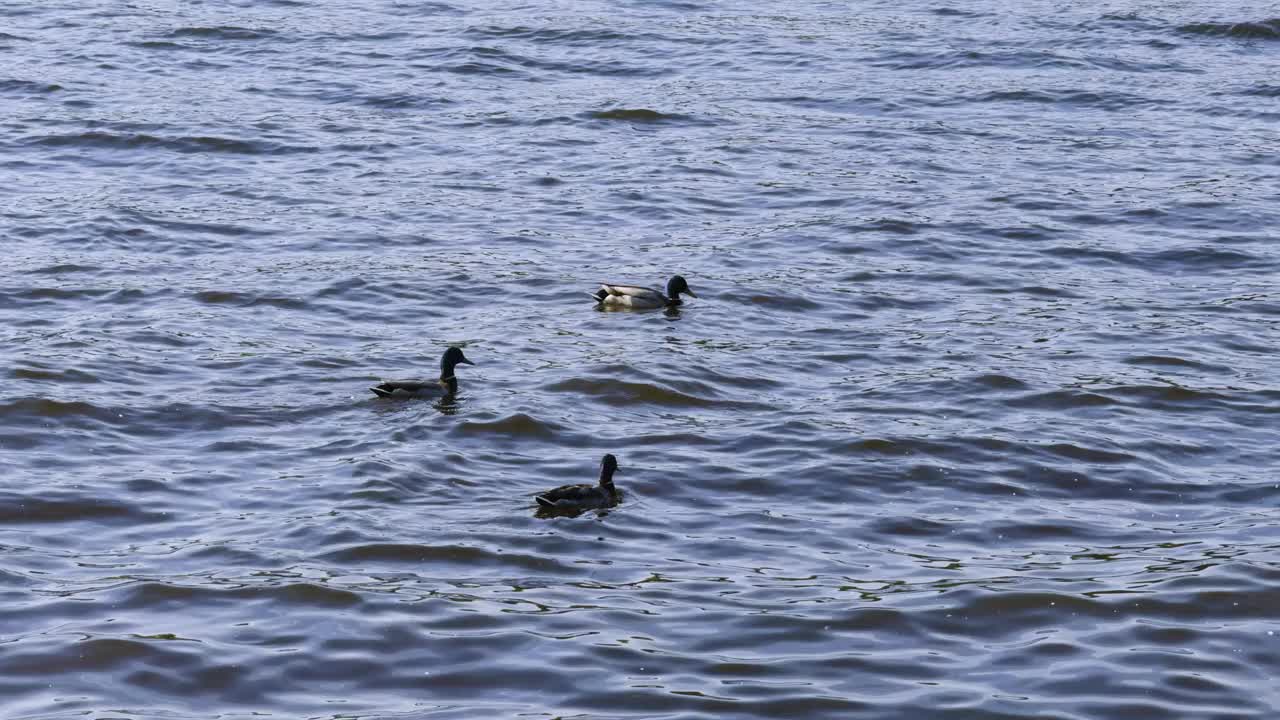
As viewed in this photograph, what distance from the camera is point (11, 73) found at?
28.0 m

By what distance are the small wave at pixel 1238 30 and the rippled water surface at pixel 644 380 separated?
87 cm

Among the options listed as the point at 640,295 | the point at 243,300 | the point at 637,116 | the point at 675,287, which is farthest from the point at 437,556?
the point at 637,116

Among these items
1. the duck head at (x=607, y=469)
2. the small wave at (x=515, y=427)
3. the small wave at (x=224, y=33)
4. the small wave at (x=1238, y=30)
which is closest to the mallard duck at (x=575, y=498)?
the duck head at (x=607, y=469)

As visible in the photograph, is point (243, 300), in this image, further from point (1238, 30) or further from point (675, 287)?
→ point (1238, 30)

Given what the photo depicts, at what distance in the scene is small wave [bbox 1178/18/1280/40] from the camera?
3142 cm

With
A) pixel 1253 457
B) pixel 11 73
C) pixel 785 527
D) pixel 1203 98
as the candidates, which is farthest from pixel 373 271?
pixel 1203 98

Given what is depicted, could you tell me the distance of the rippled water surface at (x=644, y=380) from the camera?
9953 millimetres

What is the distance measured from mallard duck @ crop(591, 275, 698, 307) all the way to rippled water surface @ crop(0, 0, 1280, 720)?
6.7 inches

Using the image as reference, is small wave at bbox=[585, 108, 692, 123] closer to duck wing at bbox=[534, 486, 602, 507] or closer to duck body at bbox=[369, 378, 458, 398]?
duck body at bbox=[369, 378, 458, 398]

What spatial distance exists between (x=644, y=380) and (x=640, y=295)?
213 centimetres

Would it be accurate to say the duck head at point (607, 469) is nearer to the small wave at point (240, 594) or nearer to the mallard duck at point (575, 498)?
the mallard duck at point (575, 498)

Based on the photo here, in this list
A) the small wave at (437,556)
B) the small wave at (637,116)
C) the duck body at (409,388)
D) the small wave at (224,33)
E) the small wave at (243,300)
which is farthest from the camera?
the small wave at (224,33)

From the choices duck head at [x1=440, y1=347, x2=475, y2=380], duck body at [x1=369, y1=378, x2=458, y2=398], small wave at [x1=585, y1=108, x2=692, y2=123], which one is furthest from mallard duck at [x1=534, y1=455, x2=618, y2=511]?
small wave at [x1=585, y1=108, x2=692, y2=123]

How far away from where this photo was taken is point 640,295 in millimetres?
17703
